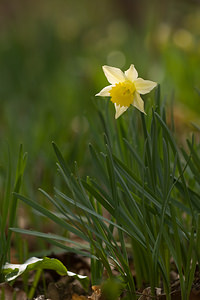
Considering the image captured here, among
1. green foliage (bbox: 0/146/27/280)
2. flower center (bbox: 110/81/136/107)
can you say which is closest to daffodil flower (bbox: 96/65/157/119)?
flower center (bbox: 110/81/136/107)

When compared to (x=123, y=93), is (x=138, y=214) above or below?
below

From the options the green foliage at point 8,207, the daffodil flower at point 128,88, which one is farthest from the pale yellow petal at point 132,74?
the green foliage at point 8,207

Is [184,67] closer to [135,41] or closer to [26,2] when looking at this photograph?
[135,41]

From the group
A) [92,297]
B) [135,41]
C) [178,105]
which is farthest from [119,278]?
[135,41]

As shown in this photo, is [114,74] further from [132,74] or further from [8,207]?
[8,207]

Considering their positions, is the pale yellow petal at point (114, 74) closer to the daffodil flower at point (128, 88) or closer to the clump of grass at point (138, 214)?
the daffodil flower at point (128, 88)

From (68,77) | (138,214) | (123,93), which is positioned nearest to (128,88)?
(123,93)

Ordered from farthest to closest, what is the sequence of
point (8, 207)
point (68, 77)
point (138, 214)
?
point (68, 77), point (8, 207), point (138, 214)

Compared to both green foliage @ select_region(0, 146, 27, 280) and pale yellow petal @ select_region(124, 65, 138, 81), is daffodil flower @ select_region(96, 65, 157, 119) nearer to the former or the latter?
pale yellow petal @ select_region(124, 65, 138, 81)
